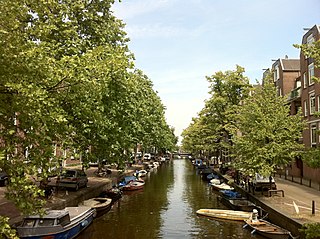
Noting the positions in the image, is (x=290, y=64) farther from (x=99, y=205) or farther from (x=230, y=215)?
(x=99, y=205)

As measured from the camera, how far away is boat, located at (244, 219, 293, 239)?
18359mm

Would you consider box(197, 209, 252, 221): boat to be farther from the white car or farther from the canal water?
the white car

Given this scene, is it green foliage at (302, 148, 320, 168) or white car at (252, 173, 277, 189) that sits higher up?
green foliage at (302, 148, 320, 168)

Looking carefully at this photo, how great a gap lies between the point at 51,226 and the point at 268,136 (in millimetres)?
17463

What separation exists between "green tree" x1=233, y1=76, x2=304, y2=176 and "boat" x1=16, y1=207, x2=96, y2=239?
13969mm

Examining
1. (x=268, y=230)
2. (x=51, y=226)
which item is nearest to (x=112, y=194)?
(x=51, y=226)

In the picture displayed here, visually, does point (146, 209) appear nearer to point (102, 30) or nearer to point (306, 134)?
point (102, 30)

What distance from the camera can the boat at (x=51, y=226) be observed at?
1566 cm

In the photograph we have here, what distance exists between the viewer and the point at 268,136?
26828 millimetres

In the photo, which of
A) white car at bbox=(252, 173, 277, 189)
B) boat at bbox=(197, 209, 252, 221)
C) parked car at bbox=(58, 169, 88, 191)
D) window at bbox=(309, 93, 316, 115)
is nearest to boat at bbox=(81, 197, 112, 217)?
parked car at bbox=(58, 169, 88, 191)

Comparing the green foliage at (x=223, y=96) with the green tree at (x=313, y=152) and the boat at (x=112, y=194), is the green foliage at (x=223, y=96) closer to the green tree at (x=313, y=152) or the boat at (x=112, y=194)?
the boat at (x=112, y=194)

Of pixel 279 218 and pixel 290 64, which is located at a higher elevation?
pixel 290 64

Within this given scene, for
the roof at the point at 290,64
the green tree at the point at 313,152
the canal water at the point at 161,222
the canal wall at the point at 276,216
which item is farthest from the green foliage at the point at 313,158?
the roof at the point at 290,64

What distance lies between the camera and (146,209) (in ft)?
92.6
